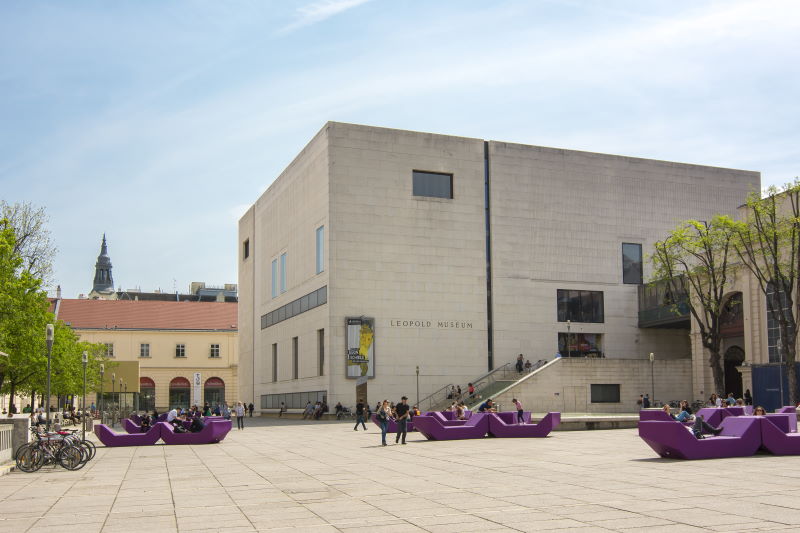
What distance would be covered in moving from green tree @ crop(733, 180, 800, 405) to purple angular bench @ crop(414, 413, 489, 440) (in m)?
16.0

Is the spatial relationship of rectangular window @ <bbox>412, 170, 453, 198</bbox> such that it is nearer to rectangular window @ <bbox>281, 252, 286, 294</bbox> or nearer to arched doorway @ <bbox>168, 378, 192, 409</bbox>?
rectangular window @ <bbox>281, 252, 286, 294</bbox>

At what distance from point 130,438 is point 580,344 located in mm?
38298

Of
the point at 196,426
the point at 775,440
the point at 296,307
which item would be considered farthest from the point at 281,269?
the point at 775,440

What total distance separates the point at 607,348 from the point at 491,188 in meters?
14.3

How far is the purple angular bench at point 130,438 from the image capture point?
31.4 meters

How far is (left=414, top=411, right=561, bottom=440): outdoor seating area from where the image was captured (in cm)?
3028

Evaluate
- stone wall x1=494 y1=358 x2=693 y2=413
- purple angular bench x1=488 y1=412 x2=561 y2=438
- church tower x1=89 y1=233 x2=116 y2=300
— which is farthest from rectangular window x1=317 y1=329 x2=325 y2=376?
church tower x1=89 y1=233 x2=116 y2=300

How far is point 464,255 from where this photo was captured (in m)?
59.8

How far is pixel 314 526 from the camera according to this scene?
1171 centimetres

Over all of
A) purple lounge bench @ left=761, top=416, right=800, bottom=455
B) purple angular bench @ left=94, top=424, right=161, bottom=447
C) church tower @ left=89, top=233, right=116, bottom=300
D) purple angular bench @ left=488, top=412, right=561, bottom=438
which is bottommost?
purple angular bench @ left=94, top=424, right=161, bottom=447

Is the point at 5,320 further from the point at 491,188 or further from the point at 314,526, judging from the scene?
the point at 491,188

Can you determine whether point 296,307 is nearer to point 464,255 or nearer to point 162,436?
point 464,255

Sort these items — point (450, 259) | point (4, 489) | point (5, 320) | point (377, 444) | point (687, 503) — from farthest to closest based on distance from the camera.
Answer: point (450, 259) → point (5, 320) → point (377, 444) → point (4, 489) → point (687, 503)

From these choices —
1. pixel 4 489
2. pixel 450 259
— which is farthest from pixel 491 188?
pixel 4 489
